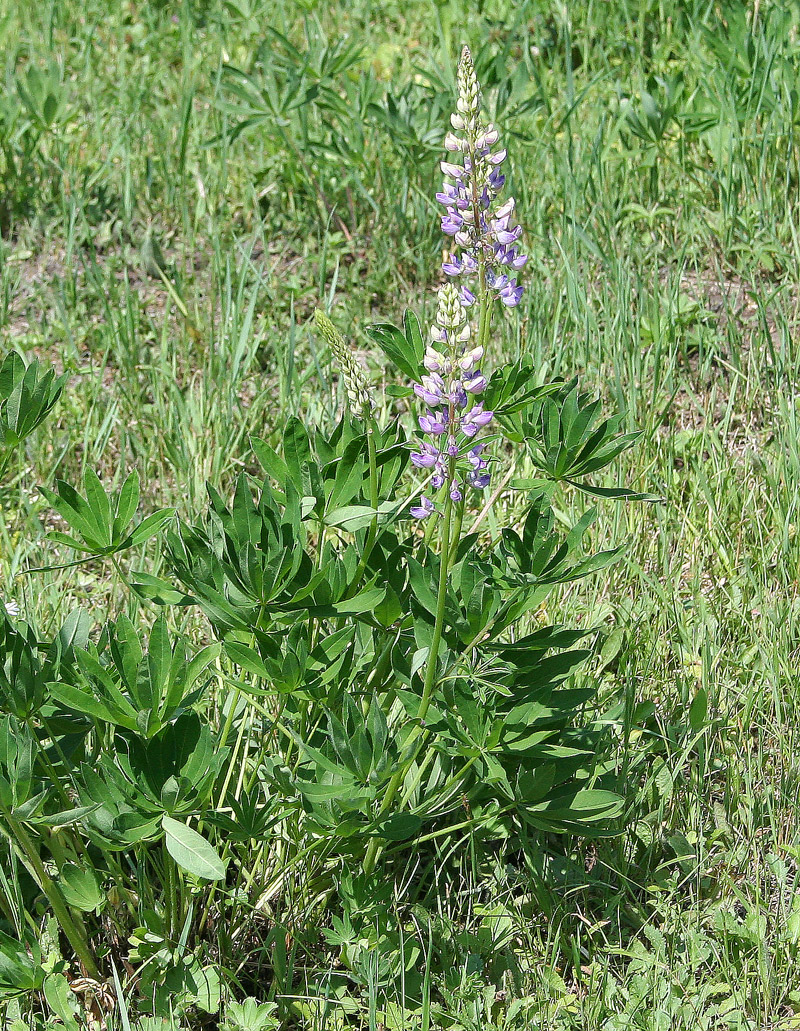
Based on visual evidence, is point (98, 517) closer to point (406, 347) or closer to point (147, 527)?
point (147, 527)

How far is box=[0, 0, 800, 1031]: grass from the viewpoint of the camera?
193cm

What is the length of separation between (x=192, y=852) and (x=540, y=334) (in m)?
1.89

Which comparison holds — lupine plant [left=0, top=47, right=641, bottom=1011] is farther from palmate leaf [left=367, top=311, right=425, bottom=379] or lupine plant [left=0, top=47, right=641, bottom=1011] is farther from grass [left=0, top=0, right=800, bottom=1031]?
grass [left=0, top=0, right=800, bottom=1031]

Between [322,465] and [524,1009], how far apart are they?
0.99m

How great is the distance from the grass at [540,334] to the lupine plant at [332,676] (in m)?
0.18

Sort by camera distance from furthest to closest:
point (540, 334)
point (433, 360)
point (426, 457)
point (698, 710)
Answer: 1. point (540, 334)
2. point (698, 710)
3. point (426, 457)
4. point (433, 360)

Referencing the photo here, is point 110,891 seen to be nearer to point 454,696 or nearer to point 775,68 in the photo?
point 454,696

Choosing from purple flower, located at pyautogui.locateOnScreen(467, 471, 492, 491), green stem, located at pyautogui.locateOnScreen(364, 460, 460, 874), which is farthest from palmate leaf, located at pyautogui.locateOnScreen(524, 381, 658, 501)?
green stem, located at pyautogui.locateOnScreen(364, 460, 460, 874)

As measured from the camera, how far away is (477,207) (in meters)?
1.66

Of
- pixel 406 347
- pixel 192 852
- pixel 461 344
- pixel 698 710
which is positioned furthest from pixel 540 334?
pixel 192 852

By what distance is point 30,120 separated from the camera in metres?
4.22

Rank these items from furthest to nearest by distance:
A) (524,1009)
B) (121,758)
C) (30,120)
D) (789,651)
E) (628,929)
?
(30,120), (789,651), (628,929), (524,1009), (121,758)

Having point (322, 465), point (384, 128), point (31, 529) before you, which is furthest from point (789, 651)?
point (384, 128)

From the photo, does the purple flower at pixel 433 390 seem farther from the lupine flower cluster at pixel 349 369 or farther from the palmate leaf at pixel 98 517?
the palmate leaf at pixel 98 517
